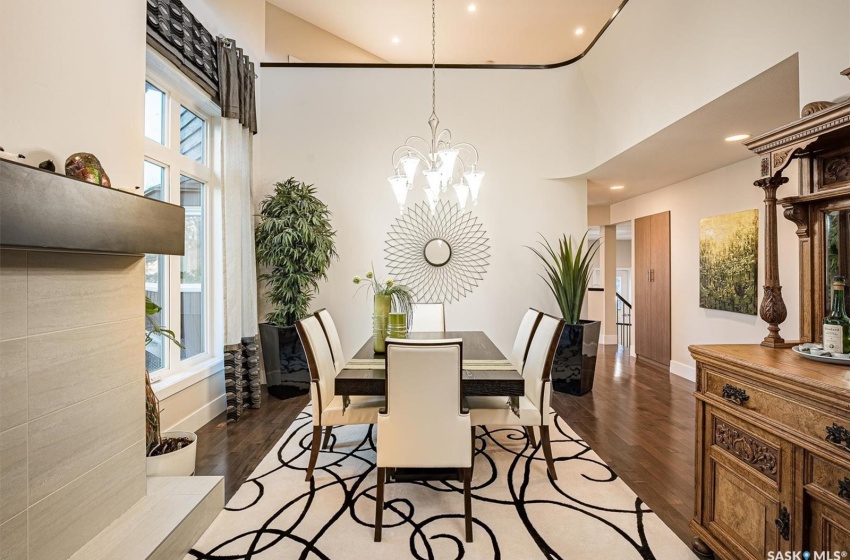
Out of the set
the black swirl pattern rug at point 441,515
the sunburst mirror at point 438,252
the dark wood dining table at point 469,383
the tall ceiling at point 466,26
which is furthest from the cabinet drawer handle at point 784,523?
the tall ceiling at point 466,26

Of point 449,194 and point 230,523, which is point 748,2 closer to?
point 449,194

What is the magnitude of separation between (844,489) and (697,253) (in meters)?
3.97

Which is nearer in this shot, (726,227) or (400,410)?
(400,410)

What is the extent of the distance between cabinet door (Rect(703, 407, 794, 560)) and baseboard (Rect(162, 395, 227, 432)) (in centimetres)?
327

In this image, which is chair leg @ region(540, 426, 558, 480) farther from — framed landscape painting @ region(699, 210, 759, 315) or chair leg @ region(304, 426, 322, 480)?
framed landscape painting @ region(699, 210, 759, 315)

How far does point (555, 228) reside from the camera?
4.44 metres

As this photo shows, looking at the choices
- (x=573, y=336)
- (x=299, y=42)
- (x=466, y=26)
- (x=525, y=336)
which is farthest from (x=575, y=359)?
(x=299, y=42)

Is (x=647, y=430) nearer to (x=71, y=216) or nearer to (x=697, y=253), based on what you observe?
(x=697, y=253)

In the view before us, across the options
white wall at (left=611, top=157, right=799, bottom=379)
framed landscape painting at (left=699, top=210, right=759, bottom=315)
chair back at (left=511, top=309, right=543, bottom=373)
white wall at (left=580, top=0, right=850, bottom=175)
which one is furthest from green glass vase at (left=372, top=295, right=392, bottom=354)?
framed landscape painting at (left=699, top=210, right=759, bottom=315)

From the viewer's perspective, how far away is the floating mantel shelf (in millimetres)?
1121

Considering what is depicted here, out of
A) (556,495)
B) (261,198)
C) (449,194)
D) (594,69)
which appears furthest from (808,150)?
(261,198)

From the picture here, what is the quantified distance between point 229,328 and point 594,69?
170 inches

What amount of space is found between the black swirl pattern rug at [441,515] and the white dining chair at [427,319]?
1290mm

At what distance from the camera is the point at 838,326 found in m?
1.42
